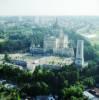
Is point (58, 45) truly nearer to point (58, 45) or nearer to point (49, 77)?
point (58, 45)

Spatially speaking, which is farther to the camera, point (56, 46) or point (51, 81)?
point (56, 46)

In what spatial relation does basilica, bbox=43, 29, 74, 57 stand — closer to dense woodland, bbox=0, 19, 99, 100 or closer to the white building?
the white building

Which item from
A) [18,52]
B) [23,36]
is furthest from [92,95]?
[23,36]

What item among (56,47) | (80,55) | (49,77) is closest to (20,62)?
(56,47)

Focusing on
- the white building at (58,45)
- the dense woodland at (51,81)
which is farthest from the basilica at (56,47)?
the dense woodland at (51,81)

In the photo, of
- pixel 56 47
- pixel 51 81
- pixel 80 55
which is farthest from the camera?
pixel 56 47

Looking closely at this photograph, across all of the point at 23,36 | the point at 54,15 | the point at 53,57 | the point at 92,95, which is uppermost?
the point at 54,15

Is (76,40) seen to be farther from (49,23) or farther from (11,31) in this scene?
(11,31)

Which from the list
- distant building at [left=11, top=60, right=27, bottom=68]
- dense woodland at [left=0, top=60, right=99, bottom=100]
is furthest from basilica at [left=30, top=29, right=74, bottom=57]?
dense woodland at [left=0, top=60, right=99, bottom=100]
